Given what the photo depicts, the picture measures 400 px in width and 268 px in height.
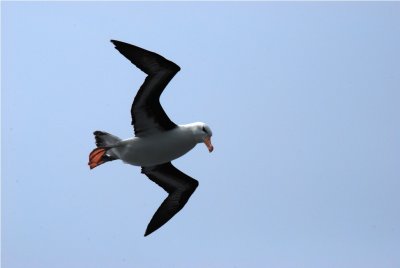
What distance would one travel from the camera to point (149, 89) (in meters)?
16.8

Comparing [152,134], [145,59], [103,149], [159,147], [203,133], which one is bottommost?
[103,149]

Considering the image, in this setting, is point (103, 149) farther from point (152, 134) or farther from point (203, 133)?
point (203, 133)

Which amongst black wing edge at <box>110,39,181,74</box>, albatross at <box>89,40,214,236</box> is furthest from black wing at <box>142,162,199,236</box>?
black wing edge at <box>110,39,181,74</box>

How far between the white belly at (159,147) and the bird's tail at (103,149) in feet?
1.17

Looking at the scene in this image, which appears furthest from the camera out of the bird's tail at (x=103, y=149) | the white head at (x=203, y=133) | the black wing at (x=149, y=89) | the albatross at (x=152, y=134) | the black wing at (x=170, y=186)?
the black wing at (x=170, y=186)

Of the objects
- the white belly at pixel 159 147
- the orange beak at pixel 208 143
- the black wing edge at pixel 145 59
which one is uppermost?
the black wing edge at pixel 145 59

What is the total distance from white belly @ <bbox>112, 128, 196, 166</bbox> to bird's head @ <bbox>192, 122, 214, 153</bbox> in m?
0.14

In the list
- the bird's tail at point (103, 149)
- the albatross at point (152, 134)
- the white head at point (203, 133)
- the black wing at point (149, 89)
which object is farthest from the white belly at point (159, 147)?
the bird's tail at point (103, 149)

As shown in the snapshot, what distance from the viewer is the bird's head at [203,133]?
673 inches

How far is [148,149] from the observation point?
55.8 ft

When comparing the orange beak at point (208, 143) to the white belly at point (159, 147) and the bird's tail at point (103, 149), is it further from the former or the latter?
the bird's tail at point (103, 149)

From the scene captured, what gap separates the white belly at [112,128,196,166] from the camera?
1698 cm

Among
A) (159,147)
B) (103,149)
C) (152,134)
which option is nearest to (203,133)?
A: (159,147)

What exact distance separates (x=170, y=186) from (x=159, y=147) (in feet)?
9.12
